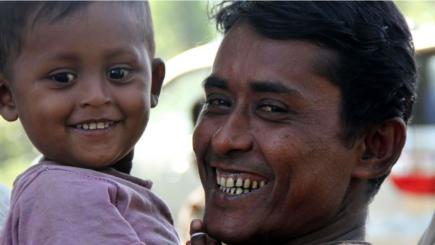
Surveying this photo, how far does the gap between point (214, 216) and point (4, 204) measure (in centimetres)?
74

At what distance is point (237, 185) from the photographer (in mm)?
3070

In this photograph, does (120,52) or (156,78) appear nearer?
(120,52)

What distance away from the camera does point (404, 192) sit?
26.5ft

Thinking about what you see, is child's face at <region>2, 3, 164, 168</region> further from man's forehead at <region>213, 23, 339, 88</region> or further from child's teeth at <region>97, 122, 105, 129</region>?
man's forehead at <region>213, 23, 339, 88</region>

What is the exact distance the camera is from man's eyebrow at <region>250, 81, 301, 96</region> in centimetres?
304

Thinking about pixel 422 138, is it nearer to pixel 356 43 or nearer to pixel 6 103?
pixel 356 43

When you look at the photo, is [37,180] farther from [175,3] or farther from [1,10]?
[175,3]

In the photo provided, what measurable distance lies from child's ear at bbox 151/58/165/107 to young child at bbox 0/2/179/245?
0.17 metres

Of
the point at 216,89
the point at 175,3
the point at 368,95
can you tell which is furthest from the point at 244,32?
the point at 175,3

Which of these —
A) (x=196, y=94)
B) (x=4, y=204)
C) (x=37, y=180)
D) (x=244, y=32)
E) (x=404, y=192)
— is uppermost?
(x=244, y=32)

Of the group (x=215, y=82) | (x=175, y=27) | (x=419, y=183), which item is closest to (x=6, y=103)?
(x=215, y=82)

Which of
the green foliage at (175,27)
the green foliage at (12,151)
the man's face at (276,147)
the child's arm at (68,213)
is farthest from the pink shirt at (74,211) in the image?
the green foliage at (175,27)

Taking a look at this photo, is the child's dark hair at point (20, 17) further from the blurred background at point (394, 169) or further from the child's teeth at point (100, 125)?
the blurred background at point (394, 169)

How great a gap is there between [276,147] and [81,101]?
53 cm
